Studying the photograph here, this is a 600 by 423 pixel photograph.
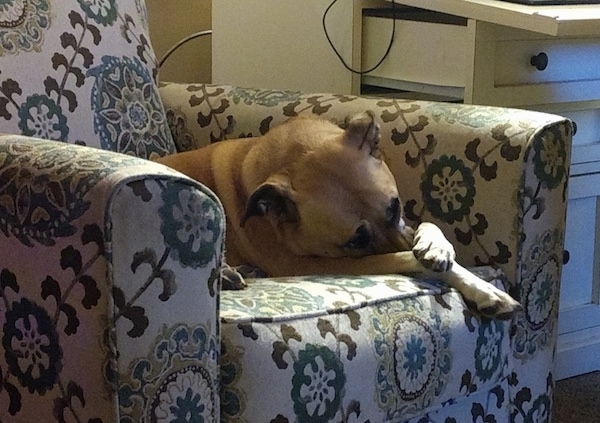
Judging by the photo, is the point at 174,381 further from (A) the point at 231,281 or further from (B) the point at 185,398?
(A) the point at 231,281

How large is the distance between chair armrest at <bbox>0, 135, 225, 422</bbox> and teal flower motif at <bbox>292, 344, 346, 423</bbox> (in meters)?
0.11

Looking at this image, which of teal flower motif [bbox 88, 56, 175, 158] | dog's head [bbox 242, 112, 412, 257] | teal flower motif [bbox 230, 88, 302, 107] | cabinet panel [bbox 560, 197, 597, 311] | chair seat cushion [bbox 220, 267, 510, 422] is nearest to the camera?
chair seat cushion [bbox 220, 267, 510, 422]

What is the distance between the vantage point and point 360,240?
59.8 inches

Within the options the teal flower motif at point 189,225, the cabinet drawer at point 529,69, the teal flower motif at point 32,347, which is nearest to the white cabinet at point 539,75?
the cabinet drawer at point 529,69

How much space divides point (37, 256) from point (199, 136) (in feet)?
2.91

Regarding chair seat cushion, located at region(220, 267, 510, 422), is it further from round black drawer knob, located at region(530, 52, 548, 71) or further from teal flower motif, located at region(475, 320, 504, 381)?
round black drawer knob, located at region(530, 52, 548, 71)

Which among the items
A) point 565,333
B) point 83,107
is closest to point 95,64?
point 83,107

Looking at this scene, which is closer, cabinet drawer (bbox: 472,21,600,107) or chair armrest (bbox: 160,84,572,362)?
chair armrest (bbox: 160,84,572,362)

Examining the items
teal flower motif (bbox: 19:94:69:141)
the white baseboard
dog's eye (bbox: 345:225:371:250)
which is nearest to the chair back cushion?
teal flower motif (bbox: 19:94:69:141)

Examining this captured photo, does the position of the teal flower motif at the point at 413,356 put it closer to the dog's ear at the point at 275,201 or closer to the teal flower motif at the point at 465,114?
the dog's ear at the point at 275,201

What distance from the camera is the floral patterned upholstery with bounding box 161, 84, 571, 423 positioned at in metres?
1.19

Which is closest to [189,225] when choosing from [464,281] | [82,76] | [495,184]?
[464,281]

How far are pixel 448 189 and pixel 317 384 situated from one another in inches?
21.3

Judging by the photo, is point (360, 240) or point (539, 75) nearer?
point (360, 240)
